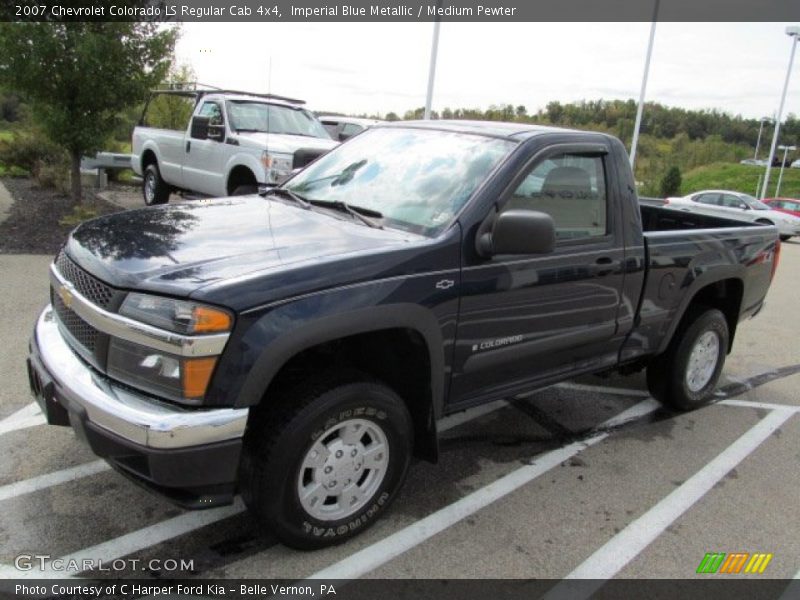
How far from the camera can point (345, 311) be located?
2.61m

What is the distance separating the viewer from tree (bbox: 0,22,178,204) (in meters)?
8.37

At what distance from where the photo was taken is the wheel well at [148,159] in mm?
11511

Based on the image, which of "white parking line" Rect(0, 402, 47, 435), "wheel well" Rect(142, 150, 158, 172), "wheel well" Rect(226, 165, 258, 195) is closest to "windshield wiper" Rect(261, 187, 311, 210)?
"white parking line" Rect(0, 402, 47, 435)

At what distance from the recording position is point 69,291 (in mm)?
2869

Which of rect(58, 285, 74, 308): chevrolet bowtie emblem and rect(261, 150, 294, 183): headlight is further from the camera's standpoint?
rect(261, 150, 294, 183): headlight

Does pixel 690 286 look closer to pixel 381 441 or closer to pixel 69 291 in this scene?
pixel 381 441

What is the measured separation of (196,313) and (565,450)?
261 cm

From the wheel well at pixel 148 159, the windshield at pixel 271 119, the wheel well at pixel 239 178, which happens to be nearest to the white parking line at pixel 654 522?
the wheel well at pixel 239 178

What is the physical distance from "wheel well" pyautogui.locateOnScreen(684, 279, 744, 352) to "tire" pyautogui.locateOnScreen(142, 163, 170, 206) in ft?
29.7

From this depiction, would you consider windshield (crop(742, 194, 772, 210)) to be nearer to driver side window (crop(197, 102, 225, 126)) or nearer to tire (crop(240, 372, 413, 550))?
driver side window (crop(197, 102, 225, 126))

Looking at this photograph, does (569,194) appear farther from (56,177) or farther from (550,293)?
(56,177)

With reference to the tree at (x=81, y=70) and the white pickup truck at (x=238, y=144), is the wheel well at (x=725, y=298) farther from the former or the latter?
the tree at (x=81, y=70)

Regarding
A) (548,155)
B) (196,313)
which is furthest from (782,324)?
(196,313)

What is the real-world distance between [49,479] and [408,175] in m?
2.40
